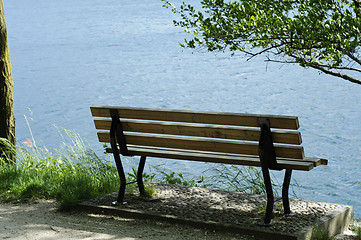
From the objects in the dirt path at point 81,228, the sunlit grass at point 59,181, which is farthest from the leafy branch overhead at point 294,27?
the dirt path at point 81,228

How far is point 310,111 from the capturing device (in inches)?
834

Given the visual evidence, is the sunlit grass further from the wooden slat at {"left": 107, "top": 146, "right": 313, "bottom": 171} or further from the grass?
the wooden slat at {"left": 107, "top": 146, "right": 313, "bottom": 171}

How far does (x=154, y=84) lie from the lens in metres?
28.5

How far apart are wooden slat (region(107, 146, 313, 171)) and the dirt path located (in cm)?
54

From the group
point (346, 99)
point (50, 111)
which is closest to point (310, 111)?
point (346, 99)

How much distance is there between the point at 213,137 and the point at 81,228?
3.95 ft

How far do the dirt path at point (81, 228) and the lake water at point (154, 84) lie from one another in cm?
719

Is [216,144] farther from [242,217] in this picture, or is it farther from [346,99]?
[346,99]

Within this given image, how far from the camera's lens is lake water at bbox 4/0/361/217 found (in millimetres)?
15820

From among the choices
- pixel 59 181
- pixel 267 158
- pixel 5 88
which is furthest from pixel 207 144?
pixel 5 88

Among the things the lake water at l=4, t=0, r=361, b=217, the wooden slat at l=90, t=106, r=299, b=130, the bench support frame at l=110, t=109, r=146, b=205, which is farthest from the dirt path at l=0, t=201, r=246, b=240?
the lake water at l=4, t=0, r=361, b=217

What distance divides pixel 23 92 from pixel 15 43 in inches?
535

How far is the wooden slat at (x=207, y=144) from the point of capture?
13.6ft

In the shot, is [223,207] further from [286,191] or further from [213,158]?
[286,191]
